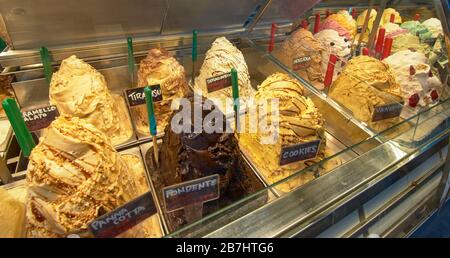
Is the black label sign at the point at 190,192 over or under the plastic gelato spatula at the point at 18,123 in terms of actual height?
under

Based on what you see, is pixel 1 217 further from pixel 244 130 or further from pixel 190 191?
pixel 244 130

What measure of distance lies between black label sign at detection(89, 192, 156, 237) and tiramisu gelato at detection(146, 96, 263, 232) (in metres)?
0.24

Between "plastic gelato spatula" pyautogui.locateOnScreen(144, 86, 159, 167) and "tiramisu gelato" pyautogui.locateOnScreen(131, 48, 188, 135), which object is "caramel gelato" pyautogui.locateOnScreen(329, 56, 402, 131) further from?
"plastic gelato spatula" pyautogui.locateOnScreen(144, 86, 159, 167)

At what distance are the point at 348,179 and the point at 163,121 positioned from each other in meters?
0.98

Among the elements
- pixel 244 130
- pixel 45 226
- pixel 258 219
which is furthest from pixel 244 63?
pixel 45 226

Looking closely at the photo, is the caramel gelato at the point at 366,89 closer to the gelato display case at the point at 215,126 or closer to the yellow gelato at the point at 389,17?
the gelato display case at the point at 215,126

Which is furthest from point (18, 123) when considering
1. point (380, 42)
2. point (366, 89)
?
point (380, 42)

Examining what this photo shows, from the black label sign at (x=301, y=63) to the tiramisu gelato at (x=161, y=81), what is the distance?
74 centimetres

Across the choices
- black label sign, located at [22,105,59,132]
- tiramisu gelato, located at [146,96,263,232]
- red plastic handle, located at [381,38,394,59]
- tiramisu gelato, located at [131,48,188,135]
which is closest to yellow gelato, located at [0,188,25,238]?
black label sign, located at [22,105,59,132]

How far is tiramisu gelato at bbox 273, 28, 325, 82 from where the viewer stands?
2.15 m

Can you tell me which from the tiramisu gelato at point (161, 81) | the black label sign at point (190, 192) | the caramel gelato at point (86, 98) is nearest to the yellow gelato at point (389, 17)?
the tiramisu gelato at point (161, 81)

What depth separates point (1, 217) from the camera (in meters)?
0.99

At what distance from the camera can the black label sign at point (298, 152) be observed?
3.97 feet

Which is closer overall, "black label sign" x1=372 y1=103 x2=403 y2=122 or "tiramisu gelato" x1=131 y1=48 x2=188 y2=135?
"black label sign" x1=372 y1=103 x2=403 y2=122
